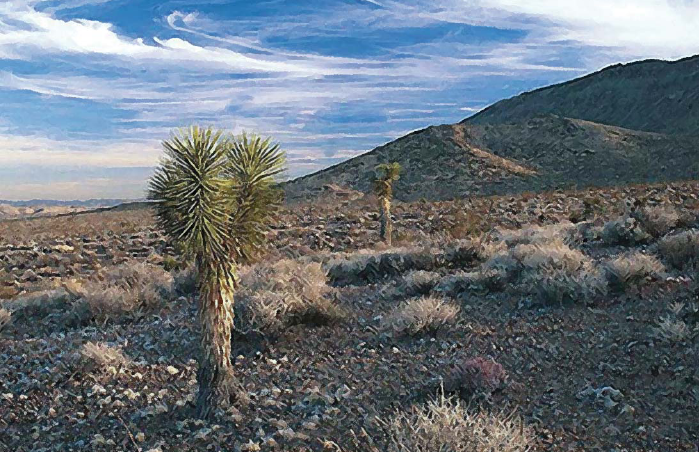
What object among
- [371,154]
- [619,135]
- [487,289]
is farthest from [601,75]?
[487,289]

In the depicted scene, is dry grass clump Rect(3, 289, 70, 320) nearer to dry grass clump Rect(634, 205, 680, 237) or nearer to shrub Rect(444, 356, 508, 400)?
shrub Rect(444, 356, 508, 400)

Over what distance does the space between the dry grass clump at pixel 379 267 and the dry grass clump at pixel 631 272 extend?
427 cm

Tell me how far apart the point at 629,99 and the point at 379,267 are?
121 meters

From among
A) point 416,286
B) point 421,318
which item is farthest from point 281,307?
point 416,286

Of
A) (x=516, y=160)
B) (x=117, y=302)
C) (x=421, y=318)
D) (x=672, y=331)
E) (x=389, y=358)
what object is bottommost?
(x=389, y=358)

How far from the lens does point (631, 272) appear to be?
9.24 m

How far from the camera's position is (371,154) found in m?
76.4

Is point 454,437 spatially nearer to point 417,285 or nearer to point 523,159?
point 417,285

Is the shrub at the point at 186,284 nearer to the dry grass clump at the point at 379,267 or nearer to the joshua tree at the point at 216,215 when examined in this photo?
the dry grass clump at the point at 379,267

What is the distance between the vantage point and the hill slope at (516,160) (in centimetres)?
5994

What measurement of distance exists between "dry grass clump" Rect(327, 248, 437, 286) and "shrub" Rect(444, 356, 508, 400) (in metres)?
6.52

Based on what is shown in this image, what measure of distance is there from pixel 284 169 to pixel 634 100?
12641 centimetres

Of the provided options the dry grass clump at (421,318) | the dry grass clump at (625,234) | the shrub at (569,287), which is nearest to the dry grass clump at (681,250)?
the shrub at (569,287)

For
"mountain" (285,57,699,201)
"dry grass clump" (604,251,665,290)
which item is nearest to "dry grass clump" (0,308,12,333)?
"dry grass clump" (604,251,665,290)
